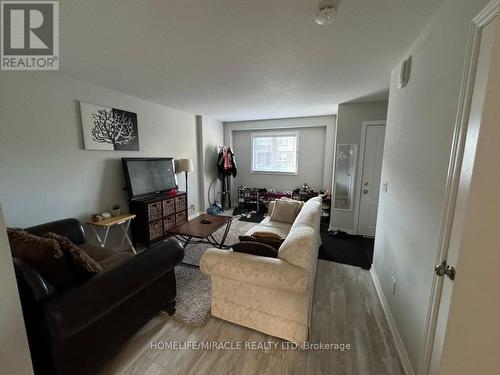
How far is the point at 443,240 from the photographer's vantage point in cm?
105

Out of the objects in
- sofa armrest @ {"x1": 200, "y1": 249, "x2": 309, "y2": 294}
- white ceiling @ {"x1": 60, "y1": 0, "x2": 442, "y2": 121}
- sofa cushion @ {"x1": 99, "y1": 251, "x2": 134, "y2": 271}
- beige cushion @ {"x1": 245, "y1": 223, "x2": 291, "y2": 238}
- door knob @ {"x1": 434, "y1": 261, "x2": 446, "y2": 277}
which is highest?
white ceiling @ {"x1": 60, "y1": 0, "x2": 442, "y2": 121}

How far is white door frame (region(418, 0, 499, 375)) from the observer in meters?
0.90

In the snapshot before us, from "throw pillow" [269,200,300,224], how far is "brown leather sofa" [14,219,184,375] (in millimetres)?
1877

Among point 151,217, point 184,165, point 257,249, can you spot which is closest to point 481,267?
point 257,249

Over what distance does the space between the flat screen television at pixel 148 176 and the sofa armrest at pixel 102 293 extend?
6.08ft

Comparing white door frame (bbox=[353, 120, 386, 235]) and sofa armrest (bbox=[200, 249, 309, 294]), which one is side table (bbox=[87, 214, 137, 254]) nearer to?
sofa armrest (bbox=[200, 249, 309, 294])

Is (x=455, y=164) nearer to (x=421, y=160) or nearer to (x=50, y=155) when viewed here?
(x=421, y=160)

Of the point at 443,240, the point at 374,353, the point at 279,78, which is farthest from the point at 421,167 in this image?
the point at 279,78

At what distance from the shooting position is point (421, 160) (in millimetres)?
1395

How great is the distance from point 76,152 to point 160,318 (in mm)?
2214

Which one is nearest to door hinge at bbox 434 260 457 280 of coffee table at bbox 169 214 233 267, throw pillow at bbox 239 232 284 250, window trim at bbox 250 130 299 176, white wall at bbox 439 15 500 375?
white wall at bbox 439 15 500 375

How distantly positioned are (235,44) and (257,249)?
1.71 metres

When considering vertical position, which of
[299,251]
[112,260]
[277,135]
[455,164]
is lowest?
[112,260]

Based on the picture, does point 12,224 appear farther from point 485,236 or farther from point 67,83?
point 485,236
